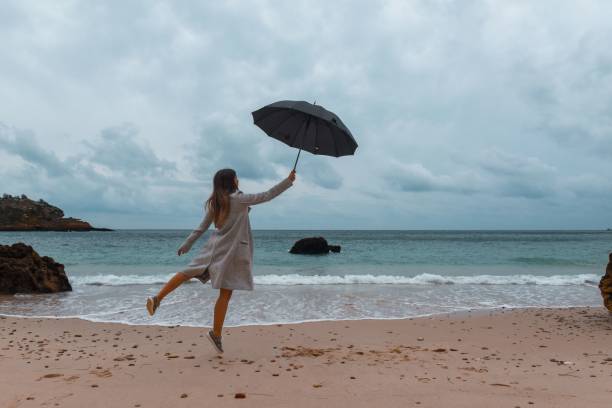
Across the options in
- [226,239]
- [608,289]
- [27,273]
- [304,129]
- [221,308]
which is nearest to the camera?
[226,239]

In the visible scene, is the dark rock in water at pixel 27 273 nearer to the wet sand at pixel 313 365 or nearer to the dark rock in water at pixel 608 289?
the wet sand at pixel 313 365

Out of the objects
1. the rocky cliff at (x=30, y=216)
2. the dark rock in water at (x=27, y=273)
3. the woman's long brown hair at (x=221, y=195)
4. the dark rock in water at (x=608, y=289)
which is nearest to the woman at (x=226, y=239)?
the woman's long brown hair at (x=221, y=195)

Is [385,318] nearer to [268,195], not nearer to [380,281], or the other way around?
[268,195]

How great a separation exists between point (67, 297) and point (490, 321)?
978 centimetres

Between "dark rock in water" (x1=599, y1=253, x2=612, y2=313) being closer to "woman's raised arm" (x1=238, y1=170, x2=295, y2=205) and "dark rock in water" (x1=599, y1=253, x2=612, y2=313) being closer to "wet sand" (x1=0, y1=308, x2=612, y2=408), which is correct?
"wet sand" (x1=0, y1=308, x2=612, y2=408)

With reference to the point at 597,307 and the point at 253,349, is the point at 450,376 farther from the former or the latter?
the point at 597,307

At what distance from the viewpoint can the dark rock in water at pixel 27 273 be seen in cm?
1203

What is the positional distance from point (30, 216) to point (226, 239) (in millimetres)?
106458

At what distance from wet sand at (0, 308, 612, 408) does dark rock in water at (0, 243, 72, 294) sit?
15.0 ft

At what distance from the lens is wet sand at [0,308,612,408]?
376 cm

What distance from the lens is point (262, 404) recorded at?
11.9ft

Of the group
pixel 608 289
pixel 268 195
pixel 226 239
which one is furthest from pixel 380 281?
pixel 268 195

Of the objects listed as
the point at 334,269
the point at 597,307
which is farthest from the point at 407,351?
the point at 334,269

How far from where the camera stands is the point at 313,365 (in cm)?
489
